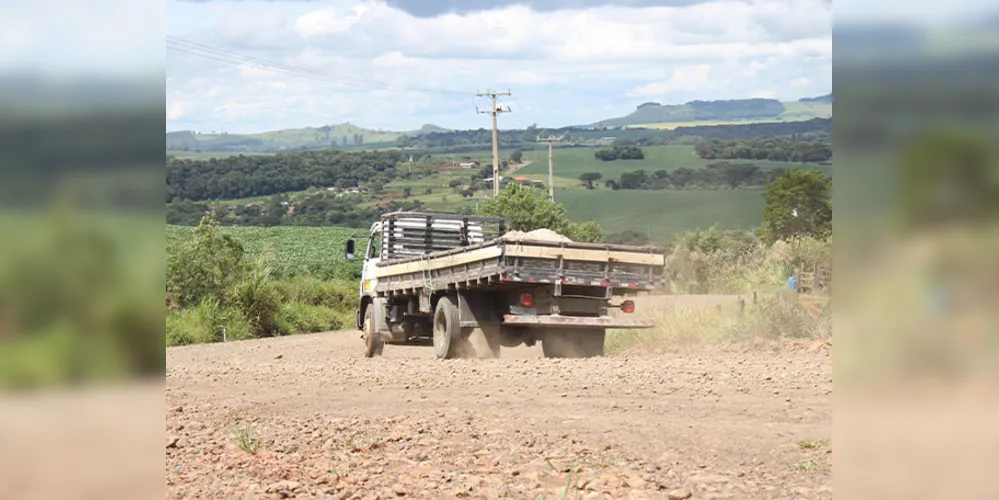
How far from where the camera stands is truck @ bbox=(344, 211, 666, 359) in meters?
16.4

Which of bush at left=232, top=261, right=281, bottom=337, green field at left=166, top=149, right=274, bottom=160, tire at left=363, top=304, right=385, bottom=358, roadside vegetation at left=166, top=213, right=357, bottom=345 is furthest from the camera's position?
green field at left=166, top=149, right=274, bottom=160

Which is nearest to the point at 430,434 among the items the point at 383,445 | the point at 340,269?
the point at 383,445

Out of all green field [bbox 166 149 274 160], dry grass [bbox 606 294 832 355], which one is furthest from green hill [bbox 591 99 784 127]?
dry grass [bbox 606 294 832 355]

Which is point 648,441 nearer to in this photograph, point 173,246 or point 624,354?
point 624,354

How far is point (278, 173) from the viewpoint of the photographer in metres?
94.2

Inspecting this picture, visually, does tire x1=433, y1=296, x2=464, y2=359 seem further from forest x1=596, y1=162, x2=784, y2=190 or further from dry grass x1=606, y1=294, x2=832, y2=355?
forest x1=596, y1=162, x2=784, y2=190

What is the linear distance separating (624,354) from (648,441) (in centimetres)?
933

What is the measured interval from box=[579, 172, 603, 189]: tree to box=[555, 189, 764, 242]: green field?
16.2 feet

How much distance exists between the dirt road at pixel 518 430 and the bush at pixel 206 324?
658 inches

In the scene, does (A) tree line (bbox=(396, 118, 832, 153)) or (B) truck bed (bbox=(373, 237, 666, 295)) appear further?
(A) tree line (bbox=(396, 118, 832, 153))
